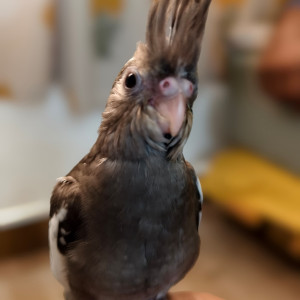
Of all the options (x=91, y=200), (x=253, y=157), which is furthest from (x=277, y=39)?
(x=91, y=200)

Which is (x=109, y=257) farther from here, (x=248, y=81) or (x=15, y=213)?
(x=248, y=81)

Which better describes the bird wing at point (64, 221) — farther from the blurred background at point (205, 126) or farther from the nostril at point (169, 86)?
the blurred background at point (205, 126)

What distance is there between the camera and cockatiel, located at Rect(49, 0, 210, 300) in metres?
0.57

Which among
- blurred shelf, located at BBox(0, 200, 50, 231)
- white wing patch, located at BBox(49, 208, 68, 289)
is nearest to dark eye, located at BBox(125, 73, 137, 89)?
white wing patch, located at BBox(49, 208, 68, 289)

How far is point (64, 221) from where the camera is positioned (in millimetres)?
718

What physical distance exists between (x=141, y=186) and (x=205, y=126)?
1423 millimetres

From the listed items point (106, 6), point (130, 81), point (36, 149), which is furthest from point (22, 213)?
point (130, 81)

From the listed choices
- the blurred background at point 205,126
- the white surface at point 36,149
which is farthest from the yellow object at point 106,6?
the white surface at point 36,149

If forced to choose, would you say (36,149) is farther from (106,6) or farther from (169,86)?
(169,86)

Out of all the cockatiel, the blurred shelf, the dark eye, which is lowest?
the blurred shelf

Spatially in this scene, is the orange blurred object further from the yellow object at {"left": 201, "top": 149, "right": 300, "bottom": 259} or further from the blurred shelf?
the blurred shelf

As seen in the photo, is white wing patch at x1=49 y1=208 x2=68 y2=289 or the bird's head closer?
the bird's head

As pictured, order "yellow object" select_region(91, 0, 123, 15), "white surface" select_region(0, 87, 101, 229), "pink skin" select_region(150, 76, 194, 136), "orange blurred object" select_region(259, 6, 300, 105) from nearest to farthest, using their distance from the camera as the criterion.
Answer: "pink skin" select_region(150, 76, 194, 136)
"yellow object" select_region(91, 0, 123, 15)
"white surface" select_region(0, 87, 101, 229)
"orange blurred object" select_region(259, 6, 300, 105)

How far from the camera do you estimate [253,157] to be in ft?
6.97
